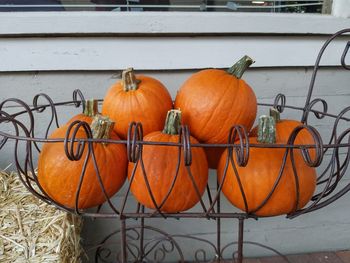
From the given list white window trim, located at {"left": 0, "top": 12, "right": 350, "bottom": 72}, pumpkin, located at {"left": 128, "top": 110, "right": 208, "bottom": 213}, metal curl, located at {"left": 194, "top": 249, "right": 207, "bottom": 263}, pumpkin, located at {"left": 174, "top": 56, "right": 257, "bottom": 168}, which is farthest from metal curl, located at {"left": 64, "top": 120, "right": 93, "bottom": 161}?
metal curl, located at {"left": 194, "top": 249, "right": 207, "bottom": 263}

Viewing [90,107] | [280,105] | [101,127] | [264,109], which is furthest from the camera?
[264,109]

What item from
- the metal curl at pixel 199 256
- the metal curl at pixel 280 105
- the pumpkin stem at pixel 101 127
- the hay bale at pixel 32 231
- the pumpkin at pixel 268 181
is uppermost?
the pumpkin stem at pixel 101 127

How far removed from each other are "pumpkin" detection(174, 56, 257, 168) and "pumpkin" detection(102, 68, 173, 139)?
6 cm

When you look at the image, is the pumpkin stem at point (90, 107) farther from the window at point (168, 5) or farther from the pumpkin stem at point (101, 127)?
the window at point (168, 5)

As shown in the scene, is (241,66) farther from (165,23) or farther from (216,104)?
(165,23)

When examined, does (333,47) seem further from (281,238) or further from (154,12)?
(281,238)

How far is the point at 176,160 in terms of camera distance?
718mm

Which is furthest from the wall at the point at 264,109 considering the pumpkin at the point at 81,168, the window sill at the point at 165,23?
the pumpkin at the point at 81,168

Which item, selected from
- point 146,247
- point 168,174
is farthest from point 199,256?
point 168,174

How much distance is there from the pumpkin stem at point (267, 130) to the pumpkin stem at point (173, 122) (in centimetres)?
17

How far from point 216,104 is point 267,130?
12 centimetres

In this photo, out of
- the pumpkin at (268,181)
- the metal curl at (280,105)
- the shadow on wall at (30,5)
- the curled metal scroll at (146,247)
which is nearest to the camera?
the pumpkin at (268,181)

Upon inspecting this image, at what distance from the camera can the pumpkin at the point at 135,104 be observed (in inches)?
31.3

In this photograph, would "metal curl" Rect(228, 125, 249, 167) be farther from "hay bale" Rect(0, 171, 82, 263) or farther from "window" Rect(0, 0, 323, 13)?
"window" Rect(0, 0, 323, 13)
